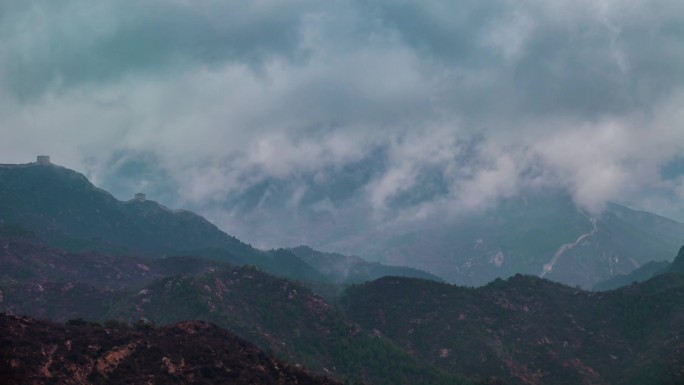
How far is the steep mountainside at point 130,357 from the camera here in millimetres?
107688

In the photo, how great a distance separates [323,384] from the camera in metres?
122

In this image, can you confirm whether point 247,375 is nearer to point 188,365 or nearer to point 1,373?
point 188,365

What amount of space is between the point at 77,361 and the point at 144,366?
33.9 ft

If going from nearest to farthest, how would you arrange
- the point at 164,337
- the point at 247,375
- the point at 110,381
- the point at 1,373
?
the point at 1,373
the point at 110,381
the point at 247,375
the point at 164,337

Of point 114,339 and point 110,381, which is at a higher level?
point 114,339

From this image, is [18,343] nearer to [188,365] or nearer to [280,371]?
[188,365]

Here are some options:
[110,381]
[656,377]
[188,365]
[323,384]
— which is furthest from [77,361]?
[656,377]

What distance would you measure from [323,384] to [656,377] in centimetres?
11113

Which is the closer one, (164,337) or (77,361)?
(77,361)

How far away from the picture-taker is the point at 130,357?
386 feet

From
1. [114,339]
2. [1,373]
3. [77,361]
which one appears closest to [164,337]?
[114,339]

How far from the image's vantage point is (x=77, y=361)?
112 meters

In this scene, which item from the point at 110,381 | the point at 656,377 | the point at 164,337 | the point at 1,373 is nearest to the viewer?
the point at 1,373

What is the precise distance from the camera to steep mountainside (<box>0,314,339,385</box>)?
353 ft
